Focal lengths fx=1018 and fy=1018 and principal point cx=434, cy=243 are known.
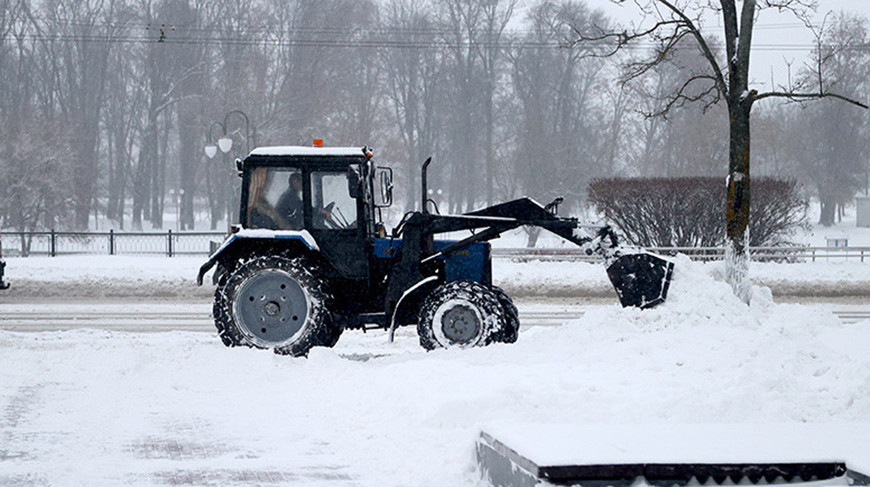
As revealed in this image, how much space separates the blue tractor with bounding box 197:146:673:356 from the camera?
36.9 feet

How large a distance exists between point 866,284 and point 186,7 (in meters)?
42.0

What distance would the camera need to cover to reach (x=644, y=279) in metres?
11.4

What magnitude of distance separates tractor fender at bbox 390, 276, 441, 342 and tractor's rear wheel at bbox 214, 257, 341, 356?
0.72 m

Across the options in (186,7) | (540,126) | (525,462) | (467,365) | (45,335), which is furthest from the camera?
(186,7)

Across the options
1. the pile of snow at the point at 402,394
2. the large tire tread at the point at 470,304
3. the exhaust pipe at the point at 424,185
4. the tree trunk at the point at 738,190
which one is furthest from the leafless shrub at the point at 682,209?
the large tire tread at the point at 470,304

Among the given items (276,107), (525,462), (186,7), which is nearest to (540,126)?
(276,107)

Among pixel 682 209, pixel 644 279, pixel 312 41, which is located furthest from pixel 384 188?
pixel 312 41

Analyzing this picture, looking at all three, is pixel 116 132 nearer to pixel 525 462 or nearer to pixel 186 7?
pixel 186 7

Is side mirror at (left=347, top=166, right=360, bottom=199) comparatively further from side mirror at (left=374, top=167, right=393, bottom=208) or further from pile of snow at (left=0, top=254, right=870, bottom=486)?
pile of snow at (left=0, top=254, right=870, bottom=486)

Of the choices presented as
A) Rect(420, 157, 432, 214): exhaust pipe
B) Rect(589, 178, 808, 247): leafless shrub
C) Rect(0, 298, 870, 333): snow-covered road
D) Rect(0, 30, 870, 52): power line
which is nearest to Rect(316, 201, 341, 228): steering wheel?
Rect(420, 157, 432, 214): exhaust pipe

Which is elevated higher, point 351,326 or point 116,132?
point 116,132

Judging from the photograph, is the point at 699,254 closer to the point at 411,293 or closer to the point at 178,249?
the point at 411,293

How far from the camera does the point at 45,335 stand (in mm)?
13258

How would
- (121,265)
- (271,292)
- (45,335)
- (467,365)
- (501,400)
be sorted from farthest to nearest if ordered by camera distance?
(121,265)
(45,335)
(271,292)
(467,365)
(501,400)
